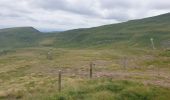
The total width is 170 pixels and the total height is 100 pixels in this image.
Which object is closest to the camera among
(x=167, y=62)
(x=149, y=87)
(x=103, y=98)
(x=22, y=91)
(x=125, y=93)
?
(x=103, y=98)

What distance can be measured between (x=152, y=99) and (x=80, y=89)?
5.92 meters

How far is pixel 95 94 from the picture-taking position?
26.3m

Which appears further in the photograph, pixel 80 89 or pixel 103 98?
pixel 80 89

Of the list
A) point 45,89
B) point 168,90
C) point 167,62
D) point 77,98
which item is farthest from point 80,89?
point 167,62

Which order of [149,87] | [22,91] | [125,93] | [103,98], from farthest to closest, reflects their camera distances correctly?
[22,91]
[149,87]
[125,93]
[103,98]

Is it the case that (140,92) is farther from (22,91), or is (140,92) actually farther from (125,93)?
(22,91)

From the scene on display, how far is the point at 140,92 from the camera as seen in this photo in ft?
90.5

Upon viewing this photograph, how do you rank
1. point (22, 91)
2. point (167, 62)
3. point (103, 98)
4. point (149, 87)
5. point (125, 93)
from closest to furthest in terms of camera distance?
1. point (103, 98)
2. point (125, 93)
3. point (149, 87)
4. point (22, 91)
5. point (167, 62)

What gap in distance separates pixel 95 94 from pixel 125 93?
2.73 m

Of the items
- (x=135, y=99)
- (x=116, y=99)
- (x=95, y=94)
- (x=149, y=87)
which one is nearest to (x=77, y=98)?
(x=95, y=94)

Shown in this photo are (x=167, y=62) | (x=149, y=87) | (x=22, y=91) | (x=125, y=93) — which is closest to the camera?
(x=125, y=93)

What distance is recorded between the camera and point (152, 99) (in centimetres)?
2694

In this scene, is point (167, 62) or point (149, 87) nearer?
point (149, 87)

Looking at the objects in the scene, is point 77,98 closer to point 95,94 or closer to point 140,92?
point 95,94
